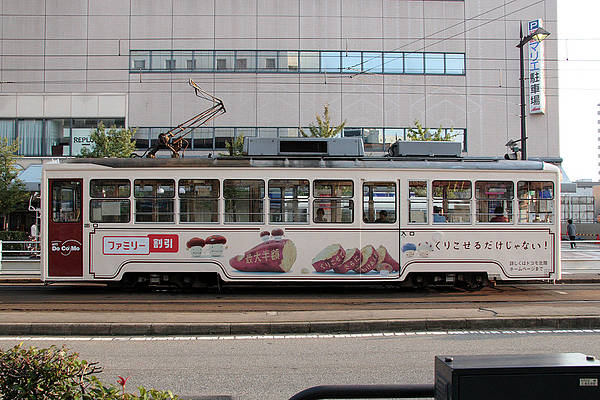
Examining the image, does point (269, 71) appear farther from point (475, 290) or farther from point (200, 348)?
point (200, 348)

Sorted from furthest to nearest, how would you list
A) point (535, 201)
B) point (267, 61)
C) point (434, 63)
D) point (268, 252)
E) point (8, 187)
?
point (434, 63) < point (267, 61) < point (8, 187) < point (535, 201) < point (268, 252)

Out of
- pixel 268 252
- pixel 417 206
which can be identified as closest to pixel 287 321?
pixel 268 252

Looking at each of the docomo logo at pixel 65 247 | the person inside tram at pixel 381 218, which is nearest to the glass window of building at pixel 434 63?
the person inside tram at pixel 381 218

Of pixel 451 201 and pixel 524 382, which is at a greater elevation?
pixel 451 201

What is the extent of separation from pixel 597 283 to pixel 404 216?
21.5 ft

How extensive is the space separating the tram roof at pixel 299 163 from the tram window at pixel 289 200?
0.42 meters

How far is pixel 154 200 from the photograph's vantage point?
11586 mm

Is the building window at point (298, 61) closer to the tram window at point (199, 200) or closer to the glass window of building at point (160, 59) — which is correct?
the glass window of building at point (160, 59)

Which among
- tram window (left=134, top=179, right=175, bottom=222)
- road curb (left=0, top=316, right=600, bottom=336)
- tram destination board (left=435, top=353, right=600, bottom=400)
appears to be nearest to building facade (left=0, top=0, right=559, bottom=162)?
tram window (left=134, top=179, right=175, bottom=222)

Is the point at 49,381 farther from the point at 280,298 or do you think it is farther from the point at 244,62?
the point at 244,62

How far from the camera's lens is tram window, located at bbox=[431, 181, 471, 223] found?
11633 millimetres

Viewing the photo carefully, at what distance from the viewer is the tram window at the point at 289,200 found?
11531mm

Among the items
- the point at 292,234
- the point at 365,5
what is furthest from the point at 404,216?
the point at 365,5

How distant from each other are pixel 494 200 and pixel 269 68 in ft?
72.5
